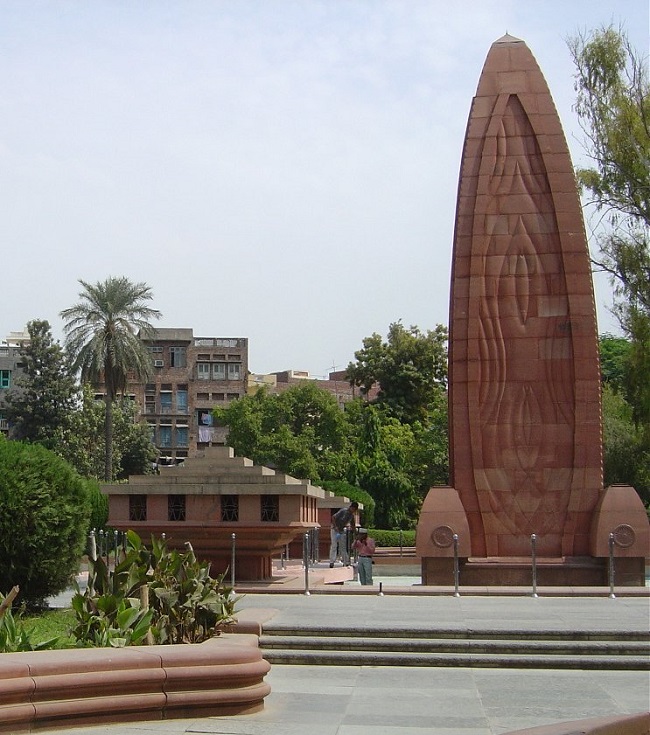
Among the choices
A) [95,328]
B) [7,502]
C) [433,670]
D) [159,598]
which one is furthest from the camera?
[95,328]

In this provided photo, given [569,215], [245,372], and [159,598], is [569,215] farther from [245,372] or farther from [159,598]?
[245,372]

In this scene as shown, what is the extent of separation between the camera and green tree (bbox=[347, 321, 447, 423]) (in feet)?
184

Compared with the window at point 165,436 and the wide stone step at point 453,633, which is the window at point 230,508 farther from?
the window at point 165,436

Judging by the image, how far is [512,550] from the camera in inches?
731

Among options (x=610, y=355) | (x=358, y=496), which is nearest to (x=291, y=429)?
(x=610, y=355)

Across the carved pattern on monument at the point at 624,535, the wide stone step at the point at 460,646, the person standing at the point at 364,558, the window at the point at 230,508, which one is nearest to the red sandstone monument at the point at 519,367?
the carved pattern on monument at the point at 624,535

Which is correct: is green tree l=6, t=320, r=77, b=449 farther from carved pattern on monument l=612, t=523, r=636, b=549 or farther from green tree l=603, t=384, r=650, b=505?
carved pattern on monument l=612, t=523, r=636, b=549

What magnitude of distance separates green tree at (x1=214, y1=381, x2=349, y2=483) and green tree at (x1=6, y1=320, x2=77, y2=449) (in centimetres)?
894

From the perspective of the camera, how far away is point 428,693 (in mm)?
8930

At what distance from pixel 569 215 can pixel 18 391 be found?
50.7 m

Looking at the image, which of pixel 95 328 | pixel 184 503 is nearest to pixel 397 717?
Result: pixel 184 503

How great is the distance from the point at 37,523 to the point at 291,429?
47648 mm

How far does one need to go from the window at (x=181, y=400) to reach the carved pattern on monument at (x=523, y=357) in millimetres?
60411

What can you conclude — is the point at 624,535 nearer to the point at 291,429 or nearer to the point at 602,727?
the point at 602,727
